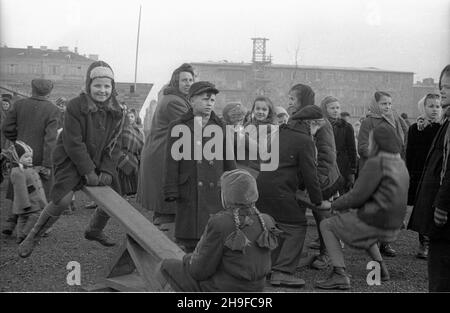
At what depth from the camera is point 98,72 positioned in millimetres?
3330

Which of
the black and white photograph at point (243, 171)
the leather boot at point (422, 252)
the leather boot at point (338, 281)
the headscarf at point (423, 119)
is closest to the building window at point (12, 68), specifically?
the black and white photograph at point (243, 171)

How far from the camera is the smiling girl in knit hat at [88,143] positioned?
340cm

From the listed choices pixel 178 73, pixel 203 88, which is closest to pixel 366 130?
pixel 203 88

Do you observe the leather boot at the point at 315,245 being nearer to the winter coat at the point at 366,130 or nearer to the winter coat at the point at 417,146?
the winter coat at the point at 417,146

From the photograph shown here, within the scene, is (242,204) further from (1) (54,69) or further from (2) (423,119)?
(2) (423,119)

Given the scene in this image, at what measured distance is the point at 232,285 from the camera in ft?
9.00

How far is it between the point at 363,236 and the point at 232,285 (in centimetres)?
61

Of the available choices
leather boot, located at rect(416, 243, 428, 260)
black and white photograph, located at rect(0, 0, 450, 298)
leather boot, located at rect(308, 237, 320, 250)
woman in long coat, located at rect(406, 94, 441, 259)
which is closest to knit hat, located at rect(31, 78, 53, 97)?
black and white photograph, located at rect(0, 0, 450, 298)

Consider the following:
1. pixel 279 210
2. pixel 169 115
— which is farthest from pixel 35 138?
pixel 279 210

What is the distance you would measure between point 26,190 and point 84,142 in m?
1.33

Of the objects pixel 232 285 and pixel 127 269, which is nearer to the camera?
pixel 232 285

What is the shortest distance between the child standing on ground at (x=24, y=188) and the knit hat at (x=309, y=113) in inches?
83.2

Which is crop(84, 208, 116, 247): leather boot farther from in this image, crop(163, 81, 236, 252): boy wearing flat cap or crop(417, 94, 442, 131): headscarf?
crop(417, 94, 442, 131): headscarf
